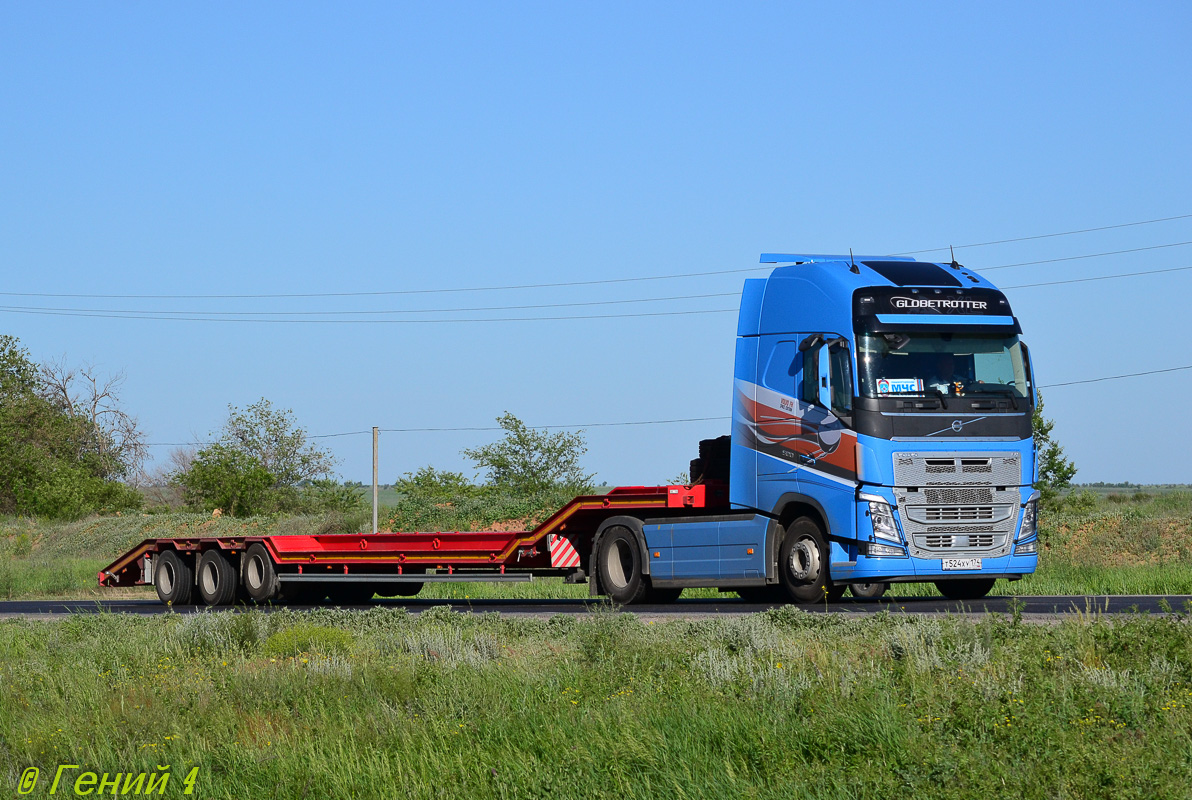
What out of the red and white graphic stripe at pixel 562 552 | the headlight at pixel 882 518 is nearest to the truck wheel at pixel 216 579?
the red and white graphic stripe at pixel 562 552

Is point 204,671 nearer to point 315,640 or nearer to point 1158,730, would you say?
point 315,640

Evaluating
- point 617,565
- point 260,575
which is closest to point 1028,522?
point 617,565

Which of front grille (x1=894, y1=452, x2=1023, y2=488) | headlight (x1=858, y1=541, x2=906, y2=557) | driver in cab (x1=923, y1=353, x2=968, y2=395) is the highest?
driver in cab (x1=923, y1=353, x2=968, y2=395)

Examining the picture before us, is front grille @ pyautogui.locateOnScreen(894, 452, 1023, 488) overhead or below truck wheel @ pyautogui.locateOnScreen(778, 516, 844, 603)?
overhead

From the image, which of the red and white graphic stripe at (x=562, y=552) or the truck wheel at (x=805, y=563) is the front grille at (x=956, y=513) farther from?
the red and white graphic stripe at (x=562, y=552)

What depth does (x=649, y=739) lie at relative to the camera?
312 inches

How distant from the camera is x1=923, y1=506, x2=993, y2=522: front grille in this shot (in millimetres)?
15797

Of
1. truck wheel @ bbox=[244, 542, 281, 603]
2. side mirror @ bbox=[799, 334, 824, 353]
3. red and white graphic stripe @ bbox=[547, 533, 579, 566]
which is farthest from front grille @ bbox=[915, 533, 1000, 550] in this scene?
truck wheel @ bbox=[244, 542, 281, 603]

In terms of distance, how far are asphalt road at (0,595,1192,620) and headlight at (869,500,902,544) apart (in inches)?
34.9

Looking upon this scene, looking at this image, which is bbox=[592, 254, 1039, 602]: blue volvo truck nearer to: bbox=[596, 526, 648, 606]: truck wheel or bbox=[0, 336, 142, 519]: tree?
bbox=[596, 526, 648, 606]: truck wheel

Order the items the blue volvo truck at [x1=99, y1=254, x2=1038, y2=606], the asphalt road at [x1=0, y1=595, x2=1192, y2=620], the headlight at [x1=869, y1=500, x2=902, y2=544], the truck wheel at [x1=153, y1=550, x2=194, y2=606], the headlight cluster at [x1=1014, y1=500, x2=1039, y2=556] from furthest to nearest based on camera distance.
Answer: the truck wheel at [x1=153, y1=550, x2=194, y2=606] < the headlight cluster at [x1=1014, y1=500, x2=1039, y2=556] < the blue volvo truck at [x1=99, y1=254, x2=1038, y2=606] < the headlight at [x1=869, y1=500, x2=902, y2=544] < the asphalt road at [x1=0, y1=595, x2=1192, y2=620]

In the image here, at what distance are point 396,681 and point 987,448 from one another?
8613 millimetres

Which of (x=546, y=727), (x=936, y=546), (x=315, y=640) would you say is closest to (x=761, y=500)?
(x=936, y=546)

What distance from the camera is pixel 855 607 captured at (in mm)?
16094
